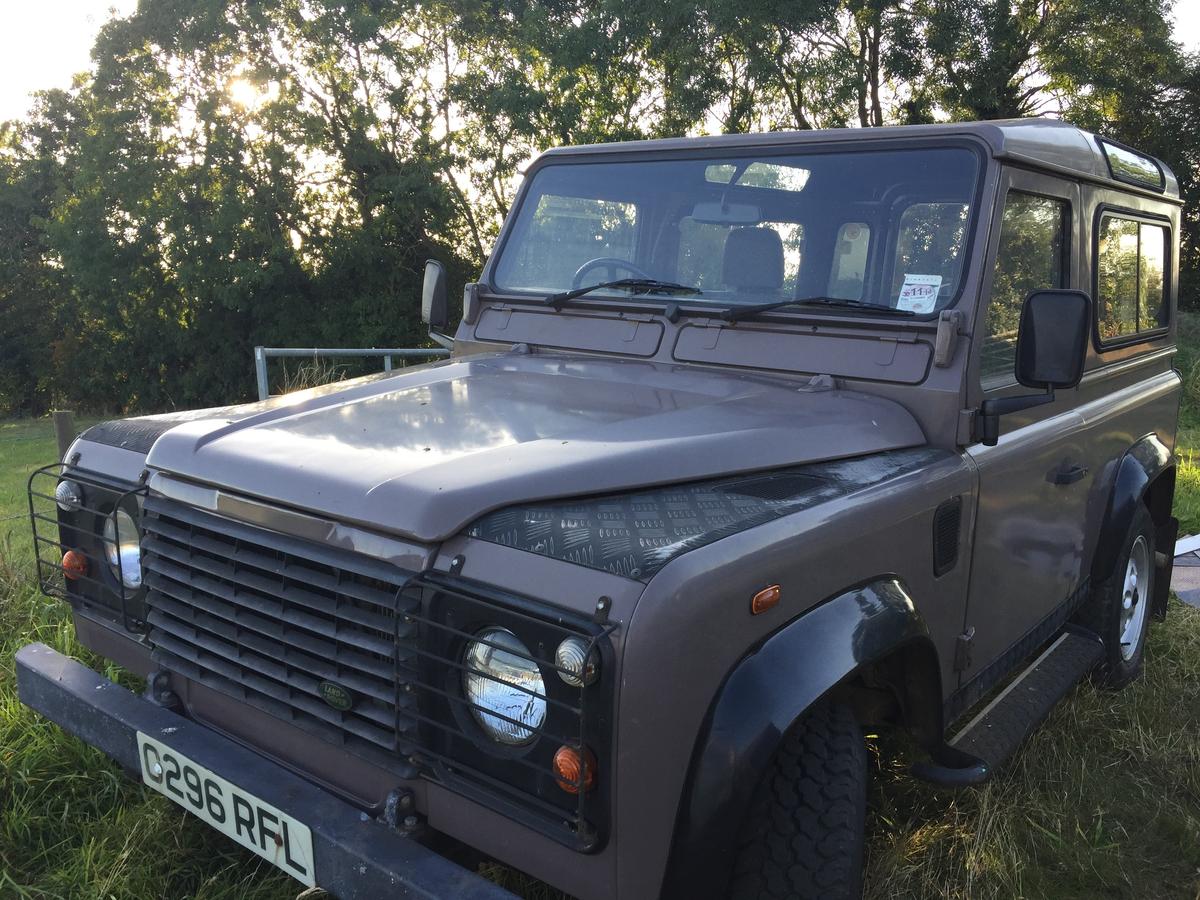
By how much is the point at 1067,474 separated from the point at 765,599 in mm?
1918

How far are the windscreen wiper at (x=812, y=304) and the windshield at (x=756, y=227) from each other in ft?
0.06

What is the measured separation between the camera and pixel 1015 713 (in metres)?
3.08

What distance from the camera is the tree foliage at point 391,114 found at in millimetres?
16875

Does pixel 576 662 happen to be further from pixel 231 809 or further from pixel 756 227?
pixel 756 227

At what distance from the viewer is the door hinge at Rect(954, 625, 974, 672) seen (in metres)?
2.75

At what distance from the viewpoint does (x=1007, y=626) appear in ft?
10.1

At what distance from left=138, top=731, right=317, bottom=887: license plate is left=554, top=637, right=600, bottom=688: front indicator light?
66 centimetres

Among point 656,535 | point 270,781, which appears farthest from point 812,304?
Result: point 270,781

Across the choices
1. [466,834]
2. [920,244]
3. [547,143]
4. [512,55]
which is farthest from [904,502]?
[512,55]

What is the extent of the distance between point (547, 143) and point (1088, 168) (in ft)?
57.0

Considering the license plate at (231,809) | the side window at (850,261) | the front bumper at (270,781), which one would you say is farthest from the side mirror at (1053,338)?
the license plate at (231,809)

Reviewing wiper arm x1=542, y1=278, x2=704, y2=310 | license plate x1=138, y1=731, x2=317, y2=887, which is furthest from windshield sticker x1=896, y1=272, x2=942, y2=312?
license plate x1=138, y1=731, x2=317, y2=887

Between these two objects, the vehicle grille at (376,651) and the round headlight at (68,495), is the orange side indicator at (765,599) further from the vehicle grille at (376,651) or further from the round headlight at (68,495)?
the round headlight at (68,495)

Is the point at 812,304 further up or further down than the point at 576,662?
further up
